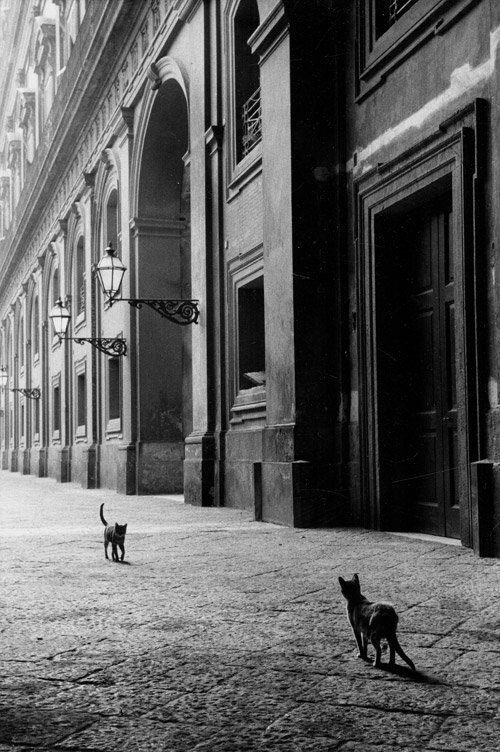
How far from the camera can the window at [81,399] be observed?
21953 millimetres

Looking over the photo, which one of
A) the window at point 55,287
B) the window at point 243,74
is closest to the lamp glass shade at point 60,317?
the window at point 243,74

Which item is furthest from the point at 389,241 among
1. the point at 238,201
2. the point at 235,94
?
the point at 235,94

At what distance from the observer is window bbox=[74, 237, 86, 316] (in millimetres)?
22344

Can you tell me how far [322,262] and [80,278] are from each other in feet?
51.2

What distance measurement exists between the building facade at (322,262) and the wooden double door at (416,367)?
0.06 feet

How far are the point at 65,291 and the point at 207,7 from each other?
1326 cm

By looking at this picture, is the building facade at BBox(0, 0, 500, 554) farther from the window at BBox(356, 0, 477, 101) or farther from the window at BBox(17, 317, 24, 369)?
the window at BBox(17, 317, 24, 369)

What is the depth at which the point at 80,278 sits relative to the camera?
75.4 ft

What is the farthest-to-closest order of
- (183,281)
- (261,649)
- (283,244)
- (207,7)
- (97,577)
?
1. (183,281)
2. (207,7)
3. (283,244)
4. (97,577)
5. (261,649)

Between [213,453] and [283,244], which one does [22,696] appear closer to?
[283,244]

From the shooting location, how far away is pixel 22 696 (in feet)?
8.65

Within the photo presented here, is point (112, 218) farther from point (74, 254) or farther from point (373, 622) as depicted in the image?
point (373, 622)

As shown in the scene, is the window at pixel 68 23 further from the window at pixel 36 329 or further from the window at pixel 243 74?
the window at pixel 243 74

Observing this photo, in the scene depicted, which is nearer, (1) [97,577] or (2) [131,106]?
(1) [97,577]
